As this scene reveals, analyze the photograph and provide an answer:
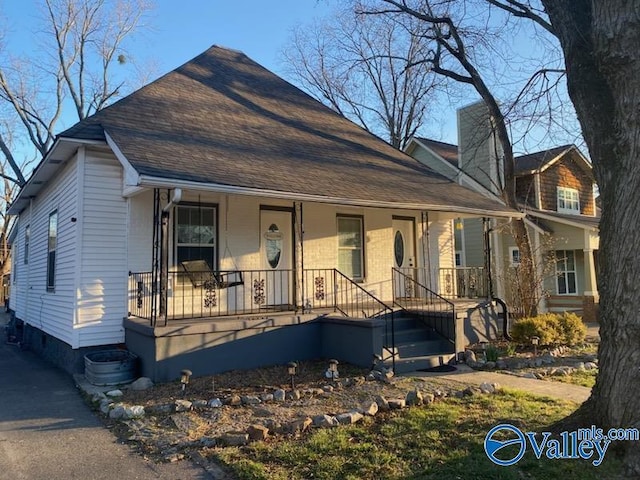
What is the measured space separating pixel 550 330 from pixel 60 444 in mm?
8825

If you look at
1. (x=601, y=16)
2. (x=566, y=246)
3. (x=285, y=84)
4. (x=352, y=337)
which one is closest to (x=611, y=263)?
(x=601, y=16)

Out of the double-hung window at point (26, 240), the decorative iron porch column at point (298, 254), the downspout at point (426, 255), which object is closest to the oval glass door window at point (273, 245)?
the decorative iron porch column at point (298, 254)

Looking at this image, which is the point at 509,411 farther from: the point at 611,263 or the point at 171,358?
the point at 171,358

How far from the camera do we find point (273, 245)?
1034 centimetres

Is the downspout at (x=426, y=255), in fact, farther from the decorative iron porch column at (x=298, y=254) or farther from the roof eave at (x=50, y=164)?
the roof eave at (x=50, y=164)

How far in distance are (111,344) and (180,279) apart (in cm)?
162

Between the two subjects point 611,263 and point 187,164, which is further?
point 187,164

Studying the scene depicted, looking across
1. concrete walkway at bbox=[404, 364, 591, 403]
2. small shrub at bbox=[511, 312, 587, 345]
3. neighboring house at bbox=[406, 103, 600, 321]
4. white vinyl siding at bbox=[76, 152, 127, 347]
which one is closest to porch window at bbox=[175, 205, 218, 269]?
white vinyl siding at bbox=[76, 152, 127, 347]

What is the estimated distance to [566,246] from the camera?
17906 millimetres

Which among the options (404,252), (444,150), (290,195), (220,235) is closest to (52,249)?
(220,235)

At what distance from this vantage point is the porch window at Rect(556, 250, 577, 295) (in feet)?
61.8

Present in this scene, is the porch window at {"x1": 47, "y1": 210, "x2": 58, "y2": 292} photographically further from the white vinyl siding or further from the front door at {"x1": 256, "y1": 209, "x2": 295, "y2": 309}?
the front door at {"x1": 256, "y1": 209, "x2": 295, "y2": 309}

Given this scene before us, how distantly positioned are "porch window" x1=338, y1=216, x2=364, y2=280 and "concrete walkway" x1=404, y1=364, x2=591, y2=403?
149 inches

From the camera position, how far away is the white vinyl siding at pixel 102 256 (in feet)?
27.1
